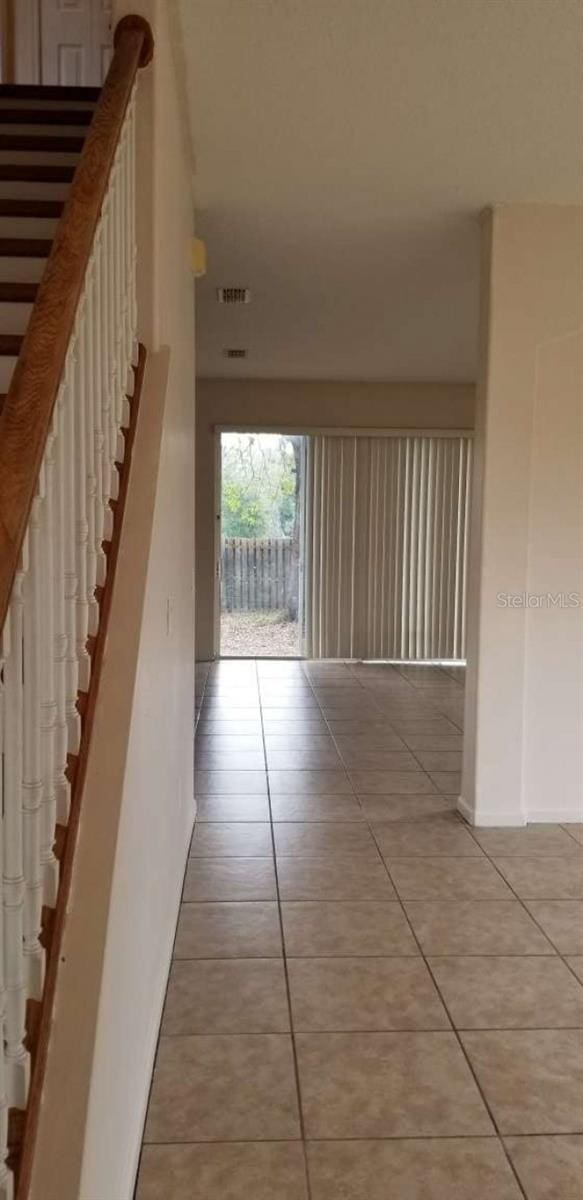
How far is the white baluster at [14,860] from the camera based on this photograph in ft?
3.67

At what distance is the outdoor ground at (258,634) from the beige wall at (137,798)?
19.5 feet

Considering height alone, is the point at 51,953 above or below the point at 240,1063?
above

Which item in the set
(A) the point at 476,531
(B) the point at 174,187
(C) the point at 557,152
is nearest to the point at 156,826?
(B) the point at 174,187

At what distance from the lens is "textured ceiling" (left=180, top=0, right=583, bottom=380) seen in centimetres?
252

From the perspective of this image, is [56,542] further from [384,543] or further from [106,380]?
[384,543]

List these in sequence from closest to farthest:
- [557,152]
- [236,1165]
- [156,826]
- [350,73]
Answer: [236,1165] → [156,826] → [350,73] → [557,152]

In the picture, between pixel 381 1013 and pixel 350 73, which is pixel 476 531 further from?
pixel 381 1013

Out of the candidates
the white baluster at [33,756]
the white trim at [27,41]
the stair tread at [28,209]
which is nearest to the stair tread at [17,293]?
the stair tread at [28,209]

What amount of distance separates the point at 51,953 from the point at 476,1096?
50.2 inches

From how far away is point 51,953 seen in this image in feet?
4.54

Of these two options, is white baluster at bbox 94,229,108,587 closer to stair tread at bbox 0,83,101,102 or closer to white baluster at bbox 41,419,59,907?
white baluster at bbox 41,419,59,907

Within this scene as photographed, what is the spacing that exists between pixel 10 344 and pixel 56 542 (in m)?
1.11

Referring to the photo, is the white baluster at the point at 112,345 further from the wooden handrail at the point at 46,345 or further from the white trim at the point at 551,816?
the white trim at the point at 551,816

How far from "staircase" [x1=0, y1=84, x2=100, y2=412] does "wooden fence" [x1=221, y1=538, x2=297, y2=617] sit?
18.2 feet
